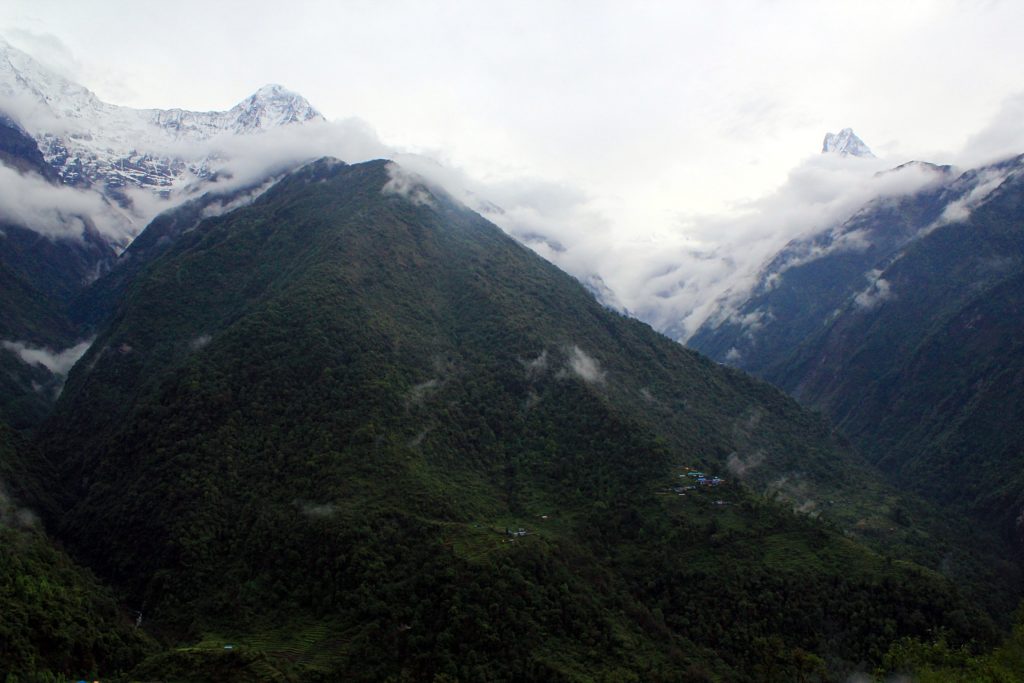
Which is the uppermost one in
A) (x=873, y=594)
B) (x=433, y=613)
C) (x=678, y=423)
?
(x=678, y=423)

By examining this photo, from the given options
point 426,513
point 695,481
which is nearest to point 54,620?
point 426,513

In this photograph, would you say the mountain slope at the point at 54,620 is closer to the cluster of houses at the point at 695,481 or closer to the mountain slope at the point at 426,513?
the mountain slope at the point at 426,513

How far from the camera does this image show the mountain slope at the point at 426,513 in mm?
103438

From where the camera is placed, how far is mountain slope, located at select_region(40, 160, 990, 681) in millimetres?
103438

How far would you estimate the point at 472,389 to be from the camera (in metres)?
170

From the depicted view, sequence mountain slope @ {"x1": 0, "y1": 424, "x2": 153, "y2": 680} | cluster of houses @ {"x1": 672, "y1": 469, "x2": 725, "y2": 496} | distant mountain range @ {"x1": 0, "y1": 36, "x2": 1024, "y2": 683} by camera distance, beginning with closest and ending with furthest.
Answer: mountain slope @ {"x1": 0, "y1": 424, "x2": 153, "y2": 680} < distant mountain range @ {"x1": 0, "y1": 36, "x2": 1024, "y2": 683} < cluster of houses @ {"x1": 672, "y1": 469, "x2": 725, "y2": 496}

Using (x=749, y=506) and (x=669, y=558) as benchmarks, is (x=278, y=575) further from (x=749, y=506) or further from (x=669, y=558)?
(x=749, y=506)

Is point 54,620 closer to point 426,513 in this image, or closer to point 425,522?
point 425,522

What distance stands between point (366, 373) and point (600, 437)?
2039 inches

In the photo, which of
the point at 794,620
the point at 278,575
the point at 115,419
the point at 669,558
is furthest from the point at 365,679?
the point at 115,419

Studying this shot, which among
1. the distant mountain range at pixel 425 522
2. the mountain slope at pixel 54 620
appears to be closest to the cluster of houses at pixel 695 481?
the distant mountain range at pixel 425 522

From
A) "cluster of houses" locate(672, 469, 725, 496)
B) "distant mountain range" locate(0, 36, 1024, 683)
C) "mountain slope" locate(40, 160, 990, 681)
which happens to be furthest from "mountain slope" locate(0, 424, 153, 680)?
"cluster of houses" locate(672, 469, 725, 496)

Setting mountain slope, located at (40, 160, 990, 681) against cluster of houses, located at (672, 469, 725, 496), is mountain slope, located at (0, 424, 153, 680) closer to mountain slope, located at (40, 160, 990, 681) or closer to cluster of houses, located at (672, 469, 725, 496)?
mountain slope, located at (40, 160, 990, 681)

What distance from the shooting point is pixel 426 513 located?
125 m
